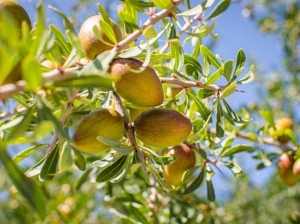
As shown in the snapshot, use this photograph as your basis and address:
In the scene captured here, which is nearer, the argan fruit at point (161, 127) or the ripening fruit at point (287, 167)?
the argan fruit at point (161, 127)

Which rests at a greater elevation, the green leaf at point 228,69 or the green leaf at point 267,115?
the green leaf at point 228,69

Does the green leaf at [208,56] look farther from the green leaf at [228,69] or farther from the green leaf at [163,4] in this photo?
the green leaf at [163,4]

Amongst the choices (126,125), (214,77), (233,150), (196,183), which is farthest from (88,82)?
(233,150)

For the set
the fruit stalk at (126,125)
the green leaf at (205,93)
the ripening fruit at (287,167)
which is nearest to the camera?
the fruit stalk at (126,125)

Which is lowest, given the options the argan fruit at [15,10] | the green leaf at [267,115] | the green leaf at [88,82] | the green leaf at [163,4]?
the green leaf at [267,115]

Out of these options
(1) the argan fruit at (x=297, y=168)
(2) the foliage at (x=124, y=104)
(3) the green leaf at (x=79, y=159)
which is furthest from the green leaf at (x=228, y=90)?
(1) the argan fruit at (x=297, y=168)

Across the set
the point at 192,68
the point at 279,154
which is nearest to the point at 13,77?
the point at 192,68
